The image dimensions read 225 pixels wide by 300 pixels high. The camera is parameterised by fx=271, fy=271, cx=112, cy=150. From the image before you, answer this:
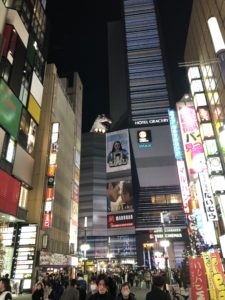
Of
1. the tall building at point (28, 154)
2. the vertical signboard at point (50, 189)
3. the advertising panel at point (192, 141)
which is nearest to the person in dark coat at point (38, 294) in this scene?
the tall building at point (28, 154)

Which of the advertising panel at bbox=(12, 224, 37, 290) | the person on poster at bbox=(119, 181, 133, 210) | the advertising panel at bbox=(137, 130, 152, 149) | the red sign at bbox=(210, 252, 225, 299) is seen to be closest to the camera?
the red sign at bbox=(210, 252, 225, 299)

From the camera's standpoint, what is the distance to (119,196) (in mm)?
101250

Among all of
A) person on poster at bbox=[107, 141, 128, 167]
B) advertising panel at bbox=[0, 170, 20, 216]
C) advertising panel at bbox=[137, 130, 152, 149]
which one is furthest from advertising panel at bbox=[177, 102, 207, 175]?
advertising panel at bbox=[137, 130, 152, 149]

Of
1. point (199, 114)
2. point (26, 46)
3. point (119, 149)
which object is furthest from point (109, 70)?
point (199, 114)

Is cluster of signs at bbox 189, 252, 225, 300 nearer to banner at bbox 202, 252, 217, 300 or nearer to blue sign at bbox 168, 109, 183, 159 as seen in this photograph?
banner at bbox 202, 252, 217, 300

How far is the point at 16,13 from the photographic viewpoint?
107 feet

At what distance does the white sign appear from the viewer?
73.9 ft

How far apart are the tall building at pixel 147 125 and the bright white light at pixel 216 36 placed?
6508 cm

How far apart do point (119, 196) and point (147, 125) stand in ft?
108

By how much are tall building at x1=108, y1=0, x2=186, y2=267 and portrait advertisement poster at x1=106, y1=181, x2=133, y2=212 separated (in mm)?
2405

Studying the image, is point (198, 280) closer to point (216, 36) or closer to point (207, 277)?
point (207, 277)

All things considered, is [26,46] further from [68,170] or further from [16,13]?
[68,170]

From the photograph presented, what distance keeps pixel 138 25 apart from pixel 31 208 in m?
121

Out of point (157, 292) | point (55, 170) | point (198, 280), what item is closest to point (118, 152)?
point (55, 170)
